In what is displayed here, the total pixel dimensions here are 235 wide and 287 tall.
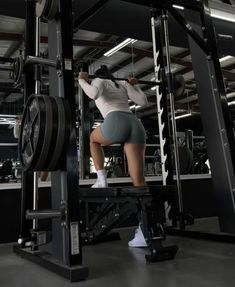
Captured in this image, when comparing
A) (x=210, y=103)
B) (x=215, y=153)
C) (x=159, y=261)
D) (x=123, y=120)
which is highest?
(x=210, y=103)

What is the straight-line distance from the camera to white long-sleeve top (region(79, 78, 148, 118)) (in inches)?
99.7

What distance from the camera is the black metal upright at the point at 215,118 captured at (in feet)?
9.54

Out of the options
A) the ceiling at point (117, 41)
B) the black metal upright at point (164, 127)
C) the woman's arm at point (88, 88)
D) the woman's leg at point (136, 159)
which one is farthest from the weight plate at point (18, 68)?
the black metal upright at point (164, 127)

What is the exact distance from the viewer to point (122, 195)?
225 centimetres

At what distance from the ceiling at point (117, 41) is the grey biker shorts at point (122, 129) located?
2.93 ft

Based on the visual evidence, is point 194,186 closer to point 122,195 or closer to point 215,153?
point 215,153

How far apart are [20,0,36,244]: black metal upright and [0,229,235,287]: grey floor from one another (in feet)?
0.85

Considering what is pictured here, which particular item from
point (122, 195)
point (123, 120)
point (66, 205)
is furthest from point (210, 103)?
point (66, 205)

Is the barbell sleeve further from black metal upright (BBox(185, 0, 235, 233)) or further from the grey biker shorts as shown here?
black metal upright (BBox(185, 0, 235, 233))

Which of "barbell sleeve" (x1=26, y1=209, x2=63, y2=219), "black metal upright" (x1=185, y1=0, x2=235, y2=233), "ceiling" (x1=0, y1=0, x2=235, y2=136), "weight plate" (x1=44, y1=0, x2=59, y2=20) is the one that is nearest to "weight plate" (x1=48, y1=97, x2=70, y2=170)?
"barbell sleeve" (x1=26, y1=209, x2=63, y2=219)

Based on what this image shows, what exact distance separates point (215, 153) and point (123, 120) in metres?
0.98

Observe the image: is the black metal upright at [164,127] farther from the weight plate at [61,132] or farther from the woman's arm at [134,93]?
the weight plate at [61,132]

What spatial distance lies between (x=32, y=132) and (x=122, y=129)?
2.52 feet

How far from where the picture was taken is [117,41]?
780cm
